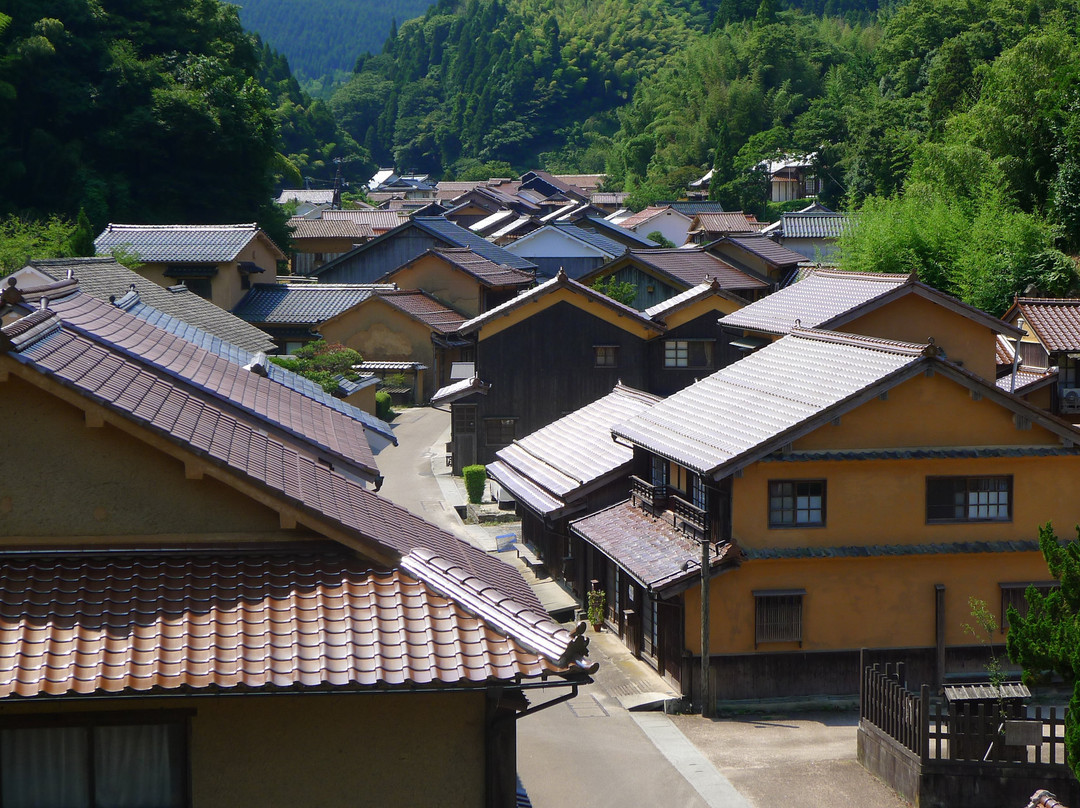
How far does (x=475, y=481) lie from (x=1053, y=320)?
1577 cm

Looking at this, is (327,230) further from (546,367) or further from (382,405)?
(546,367)

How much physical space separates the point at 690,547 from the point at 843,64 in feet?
310

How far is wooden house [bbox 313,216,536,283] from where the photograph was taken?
186 feet

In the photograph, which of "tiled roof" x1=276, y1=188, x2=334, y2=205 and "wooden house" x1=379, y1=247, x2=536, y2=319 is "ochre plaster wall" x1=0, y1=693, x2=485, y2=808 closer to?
"wooden house" x1=379, y1=247, x2=536, y2=319

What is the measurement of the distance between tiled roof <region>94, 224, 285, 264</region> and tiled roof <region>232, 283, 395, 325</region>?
8.32ft

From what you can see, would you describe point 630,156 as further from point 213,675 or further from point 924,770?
point 213,675

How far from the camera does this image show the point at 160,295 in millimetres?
31094

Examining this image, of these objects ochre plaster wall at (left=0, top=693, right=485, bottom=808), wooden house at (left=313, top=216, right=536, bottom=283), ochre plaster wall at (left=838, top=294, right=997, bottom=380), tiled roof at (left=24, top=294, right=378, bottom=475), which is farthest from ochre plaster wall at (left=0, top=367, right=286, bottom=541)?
wooden house at (left=313, top=216, right=536, bottom=283)

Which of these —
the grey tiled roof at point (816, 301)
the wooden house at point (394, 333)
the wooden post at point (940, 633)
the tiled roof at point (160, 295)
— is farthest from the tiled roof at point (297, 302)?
the wooden post at point (940, 633)

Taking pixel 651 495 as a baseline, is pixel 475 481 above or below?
below

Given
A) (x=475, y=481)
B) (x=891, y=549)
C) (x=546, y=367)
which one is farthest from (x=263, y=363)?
(x=546, y=367)

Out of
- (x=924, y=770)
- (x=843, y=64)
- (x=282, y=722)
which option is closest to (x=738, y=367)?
(x=924, y=770)

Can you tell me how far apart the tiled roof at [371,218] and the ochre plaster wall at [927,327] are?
2205 inches

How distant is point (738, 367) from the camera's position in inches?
882
